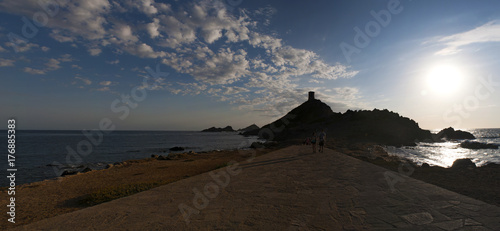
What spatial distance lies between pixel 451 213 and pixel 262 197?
4.00 meters

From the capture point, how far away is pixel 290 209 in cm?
491

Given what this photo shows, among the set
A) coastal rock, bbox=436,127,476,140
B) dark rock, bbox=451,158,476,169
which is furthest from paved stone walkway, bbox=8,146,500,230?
coastal rock, bbox=436,127,476,140

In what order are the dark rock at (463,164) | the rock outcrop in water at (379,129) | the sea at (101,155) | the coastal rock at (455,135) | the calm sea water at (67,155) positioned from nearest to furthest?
the dark rock at (463,164) < the calm sea water at (67,155) < the sea at (101,155) < the rock outcrop in water at (379,129) < the coastal rock at (455,135)

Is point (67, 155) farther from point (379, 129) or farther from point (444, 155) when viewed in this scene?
point (379, 129)

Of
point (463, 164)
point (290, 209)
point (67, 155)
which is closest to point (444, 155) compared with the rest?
point (463, 164)

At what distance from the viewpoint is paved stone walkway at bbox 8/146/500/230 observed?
415cm

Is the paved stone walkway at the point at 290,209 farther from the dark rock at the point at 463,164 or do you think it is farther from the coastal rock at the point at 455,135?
the coastal rock at the point at 455,135

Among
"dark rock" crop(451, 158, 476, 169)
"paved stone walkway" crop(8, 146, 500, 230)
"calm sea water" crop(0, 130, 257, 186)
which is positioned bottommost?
"calm sea water" crop(0, 130, 257, 186)

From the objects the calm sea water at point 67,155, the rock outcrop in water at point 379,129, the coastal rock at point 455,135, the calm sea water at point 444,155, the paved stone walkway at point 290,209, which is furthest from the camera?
the coastal rock at point 455,135

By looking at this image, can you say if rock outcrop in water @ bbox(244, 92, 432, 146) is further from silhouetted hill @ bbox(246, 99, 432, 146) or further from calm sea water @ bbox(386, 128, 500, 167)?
calm sea water @ bbox(386, 128, 500, 167)

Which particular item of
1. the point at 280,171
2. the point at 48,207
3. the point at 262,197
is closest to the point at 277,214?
the point at 262,197

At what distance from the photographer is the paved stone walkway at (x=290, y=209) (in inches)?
163

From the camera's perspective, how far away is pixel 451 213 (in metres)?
4.56

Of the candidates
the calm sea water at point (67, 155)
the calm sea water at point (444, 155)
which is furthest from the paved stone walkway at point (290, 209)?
the calm sea water at point (444, 155)
